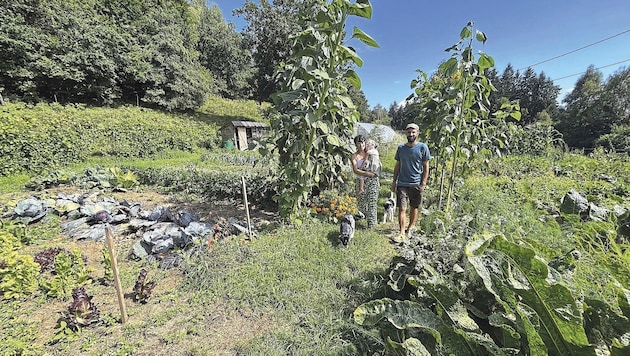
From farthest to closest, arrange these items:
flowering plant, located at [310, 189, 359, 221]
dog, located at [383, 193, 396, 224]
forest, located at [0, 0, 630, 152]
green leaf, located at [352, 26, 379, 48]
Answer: forest, located at [0, 0, 630, 152] → dog, located at [383, 193, 396, 224] → flowering plant, located at [310, 189, 359, 221] → green leaf, located at [352, 26, 379, 48]

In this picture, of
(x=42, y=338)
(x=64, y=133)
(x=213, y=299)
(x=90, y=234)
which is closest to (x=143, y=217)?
(x=90, y=234)

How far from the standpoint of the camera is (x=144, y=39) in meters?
17.3

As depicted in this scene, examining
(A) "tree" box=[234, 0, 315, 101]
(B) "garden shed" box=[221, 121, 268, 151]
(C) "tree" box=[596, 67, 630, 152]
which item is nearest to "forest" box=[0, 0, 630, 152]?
(A) "tree" box=[234, 0, 315, 101]

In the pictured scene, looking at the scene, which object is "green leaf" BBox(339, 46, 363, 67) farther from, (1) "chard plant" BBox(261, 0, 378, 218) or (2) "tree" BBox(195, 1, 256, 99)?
(2) "tree" BBox(195, 1, 256, 99)

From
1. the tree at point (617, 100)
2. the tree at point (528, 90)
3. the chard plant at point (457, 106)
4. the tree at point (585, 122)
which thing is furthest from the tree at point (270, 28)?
the tree at point (528, 90)

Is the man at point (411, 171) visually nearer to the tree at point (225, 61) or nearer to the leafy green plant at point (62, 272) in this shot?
the leafy green plant at point (62, 272)

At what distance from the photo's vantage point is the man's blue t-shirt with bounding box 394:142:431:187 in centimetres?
333

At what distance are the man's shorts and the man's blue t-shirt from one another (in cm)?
7

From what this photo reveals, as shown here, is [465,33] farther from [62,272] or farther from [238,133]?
[238,133]

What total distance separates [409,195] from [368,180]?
600mm

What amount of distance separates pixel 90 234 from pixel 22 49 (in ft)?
50.6

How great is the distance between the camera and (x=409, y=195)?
3559 millimetres

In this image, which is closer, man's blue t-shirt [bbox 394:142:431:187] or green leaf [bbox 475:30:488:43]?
green leaf [bbox 475:30:488:43]

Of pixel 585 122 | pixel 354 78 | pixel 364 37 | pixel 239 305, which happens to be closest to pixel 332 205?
pixel 354 78
